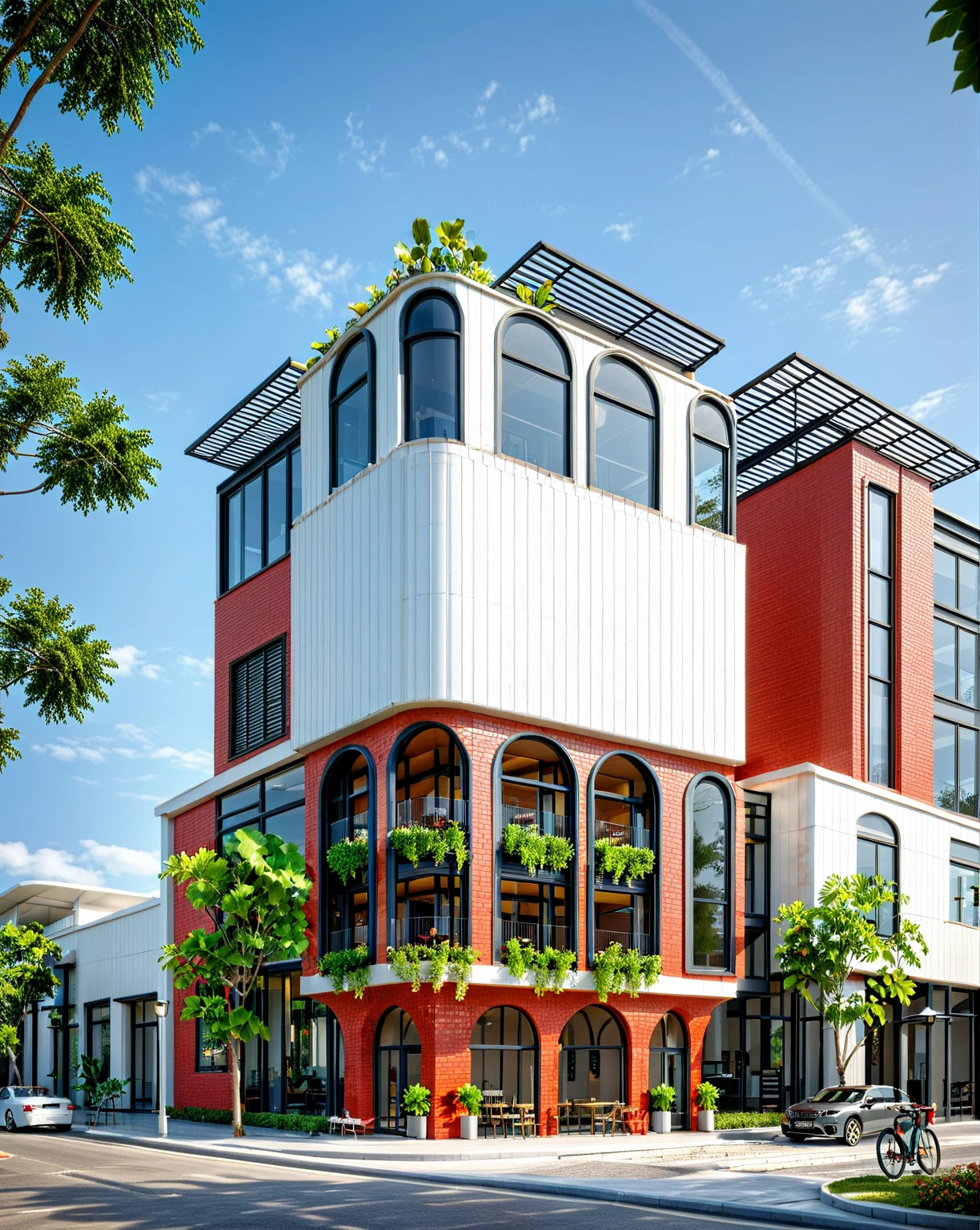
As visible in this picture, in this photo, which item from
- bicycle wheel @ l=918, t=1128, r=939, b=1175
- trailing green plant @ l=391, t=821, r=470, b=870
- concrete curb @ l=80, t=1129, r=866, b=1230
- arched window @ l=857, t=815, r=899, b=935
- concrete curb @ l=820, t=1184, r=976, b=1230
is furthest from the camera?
arched window @ l=857, t=815, r=899, b=935

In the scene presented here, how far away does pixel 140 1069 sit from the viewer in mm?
45531

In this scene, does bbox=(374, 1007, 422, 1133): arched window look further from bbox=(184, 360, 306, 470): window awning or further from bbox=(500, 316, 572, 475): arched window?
bbox=(184, 360, 306, 470): window awning

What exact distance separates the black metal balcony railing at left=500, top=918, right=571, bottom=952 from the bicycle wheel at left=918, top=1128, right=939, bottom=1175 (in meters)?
12.0

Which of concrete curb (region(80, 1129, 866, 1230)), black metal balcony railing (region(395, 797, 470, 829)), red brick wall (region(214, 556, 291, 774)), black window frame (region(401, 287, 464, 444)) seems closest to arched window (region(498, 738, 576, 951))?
black metal balcony railing (region(395, 797, 470, 829))

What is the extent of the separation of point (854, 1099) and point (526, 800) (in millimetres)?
10398

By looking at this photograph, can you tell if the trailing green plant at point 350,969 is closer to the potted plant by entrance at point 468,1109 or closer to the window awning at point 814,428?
the potted plant by entrance at point 468,1109

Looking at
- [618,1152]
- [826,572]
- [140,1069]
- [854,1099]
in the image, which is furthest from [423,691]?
[140,1069]

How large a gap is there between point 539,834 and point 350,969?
217 inches

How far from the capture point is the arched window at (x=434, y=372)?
1261 inches

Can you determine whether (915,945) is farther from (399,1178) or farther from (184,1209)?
(184,1209)

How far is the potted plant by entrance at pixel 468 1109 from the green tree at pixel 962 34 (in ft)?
84.6

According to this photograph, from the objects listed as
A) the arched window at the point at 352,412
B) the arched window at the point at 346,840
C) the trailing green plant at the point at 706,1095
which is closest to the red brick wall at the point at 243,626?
the arched window at the point at 346,840

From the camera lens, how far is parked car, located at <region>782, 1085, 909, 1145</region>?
1136 inches

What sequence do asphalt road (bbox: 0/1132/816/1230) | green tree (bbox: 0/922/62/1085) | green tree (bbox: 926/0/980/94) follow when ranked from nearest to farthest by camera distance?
green tree (bbox: 926/0/980/94), asphalt road (bbox: 0/1132/816/1230), green tree (bbox: 0/922/62/1085)
